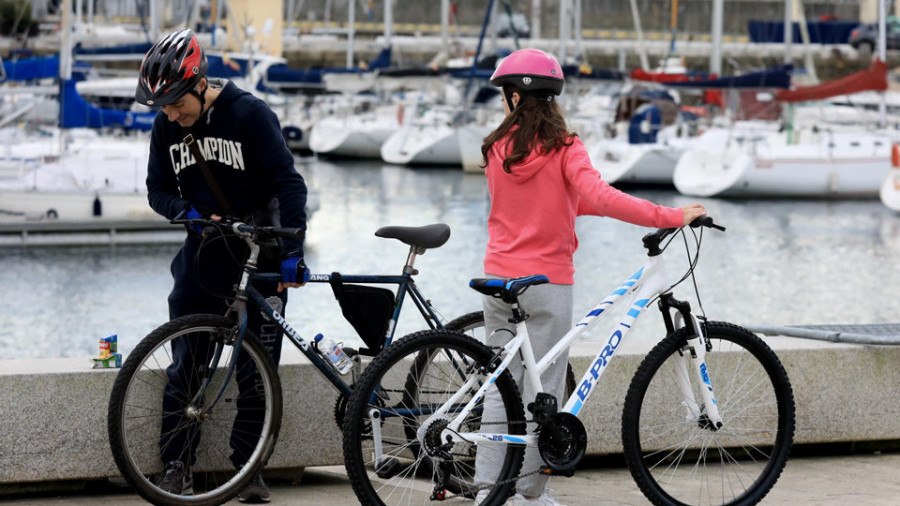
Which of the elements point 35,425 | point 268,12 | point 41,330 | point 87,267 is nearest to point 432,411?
point 35,425

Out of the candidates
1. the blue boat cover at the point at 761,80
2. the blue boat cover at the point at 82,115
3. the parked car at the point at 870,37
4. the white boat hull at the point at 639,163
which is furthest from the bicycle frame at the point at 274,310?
the parked car at the point at 870,37

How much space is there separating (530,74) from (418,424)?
4.17 feet

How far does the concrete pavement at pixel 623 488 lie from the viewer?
5.27 m

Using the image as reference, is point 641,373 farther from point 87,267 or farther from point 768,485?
point 87,267

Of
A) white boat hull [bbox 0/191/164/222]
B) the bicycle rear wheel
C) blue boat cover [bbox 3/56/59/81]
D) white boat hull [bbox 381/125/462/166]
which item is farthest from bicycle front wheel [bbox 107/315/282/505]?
white boat hull [bbox 381/125/462/166]

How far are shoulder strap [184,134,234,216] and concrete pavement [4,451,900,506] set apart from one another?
1089 millimetres

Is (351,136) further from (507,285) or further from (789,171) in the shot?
(507,285)

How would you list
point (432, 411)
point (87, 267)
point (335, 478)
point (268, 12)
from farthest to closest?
point (268, 12), point (87, 267), point (335, 478), point (432, 411)

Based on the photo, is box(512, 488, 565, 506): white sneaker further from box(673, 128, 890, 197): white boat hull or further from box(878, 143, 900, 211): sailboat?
box(673, 128, 890, 197): white boat hull

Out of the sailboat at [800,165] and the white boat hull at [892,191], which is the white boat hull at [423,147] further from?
the white boat hull at [892,191]

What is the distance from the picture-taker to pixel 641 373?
4.84 meters

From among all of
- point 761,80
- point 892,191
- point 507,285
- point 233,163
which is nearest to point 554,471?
point 507,285

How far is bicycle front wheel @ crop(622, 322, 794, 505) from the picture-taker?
4.91 metres

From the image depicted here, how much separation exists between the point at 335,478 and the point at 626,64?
65.4m
